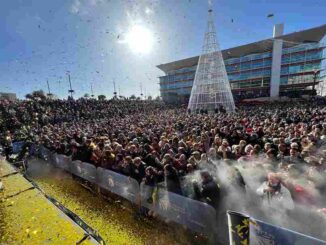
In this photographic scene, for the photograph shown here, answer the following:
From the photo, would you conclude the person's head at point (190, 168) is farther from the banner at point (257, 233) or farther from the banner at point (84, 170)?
the banner at point (84, 170)

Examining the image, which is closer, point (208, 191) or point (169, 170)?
point (208, 191)

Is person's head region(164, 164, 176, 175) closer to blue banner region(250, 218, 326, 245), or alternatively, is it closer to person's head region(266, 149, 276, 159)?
blue banner region(250, 218, 326, 245)

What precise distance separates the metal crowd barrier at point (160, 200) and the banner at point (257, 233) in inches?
37.0

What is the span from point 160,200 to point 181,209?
72cm

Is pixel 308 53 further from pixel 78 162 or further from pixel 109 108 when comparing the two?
pixel 78 162

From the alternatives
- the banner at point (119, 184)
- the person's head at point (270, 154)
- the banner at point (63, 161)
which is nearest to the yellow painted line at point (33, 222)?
the banner at point (119, 184)

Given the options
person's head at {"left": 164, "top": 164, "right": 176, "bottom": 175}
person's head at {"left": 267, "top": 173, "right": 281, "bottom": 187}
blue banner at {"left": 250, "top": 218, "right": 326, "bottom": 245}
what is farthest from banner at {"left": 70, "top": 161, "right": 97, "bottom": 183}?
blue banner at {"left": 250, "top": 218, "right": 326, "bottom": 245}

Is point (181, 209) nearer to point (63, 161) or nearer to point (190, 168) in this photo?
point (190, 168)

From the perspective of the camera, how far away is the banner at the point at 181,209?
4.50m

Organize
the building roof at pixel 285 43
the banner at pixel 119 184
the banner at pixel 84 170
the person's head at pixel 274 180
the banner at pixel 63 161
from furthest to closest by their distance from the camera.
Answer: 1. the building roof at pixel 285 43
2. the banner at pixel 63 161
3. the banner at pixel 84 170
4. the banner at pixel 119 184
5. the person's head at pixel 274 180

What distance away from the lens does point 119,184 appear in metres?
6.93

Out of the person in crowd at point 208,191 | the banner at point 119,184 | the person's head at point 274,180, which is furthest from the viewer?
the banner at point 119,184

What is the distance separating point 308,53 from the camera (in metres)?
55.2

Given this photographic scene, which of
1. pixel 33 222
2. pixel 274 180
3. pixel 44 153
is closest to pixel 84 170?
pixel 33 222
